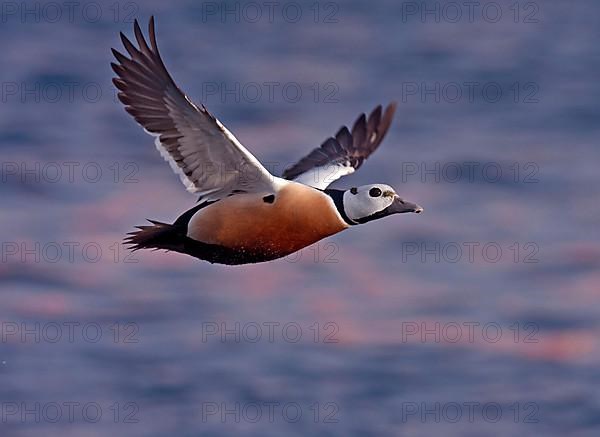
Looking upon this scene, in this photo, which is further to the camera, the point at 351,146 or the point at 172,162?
the point at 351,146

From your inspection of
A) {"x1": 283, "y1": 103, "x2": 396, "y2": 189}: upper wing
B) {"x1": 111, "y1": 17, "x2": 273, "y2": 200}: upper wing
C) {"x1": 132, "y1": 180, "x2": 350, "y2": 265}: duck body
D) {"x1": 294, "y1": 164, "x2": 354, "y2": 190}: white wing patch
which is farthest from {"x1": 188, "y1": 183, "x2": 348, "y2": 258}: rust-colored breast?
{"x1": 283, "y1": 103, "x2": 396, "y2": 189}: upper wing

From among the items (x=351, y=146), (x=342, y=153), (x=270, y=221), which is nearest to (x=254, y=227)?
(x=270, y=221)

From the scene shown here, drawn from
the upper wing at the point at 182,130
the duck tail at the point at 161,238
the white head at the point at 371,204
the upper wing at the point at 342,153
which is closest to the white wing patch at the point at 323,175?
the upper wing at the point at 342,153

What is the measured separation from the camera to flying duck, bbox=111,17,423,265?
29.5ft

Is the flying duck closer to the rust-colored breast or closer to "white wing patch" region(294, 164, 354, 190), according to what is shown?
the rust-colored breast

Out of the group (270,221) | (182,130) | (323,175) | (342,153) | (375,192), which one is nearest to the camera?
(182,130)

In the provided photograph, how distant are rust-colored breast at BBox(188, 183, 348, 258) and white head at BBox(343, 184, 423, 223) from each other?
0.30 ft

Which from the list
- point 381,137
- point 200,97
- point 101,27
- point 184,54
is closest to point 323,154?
point 381,137

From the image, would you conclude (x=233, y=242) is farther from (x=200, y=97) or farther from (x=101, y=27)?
(x=101, y=27)

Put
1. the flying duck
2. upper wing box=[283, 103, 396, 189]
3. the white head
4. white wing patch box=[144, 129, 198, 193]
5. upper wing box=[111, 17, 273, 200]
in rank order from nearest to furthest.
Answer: upper wing box=[111, 17, 273, 200] < the flying duck < white wing patch box=[144, 129, 198, 193] < the white head < upper wing box=[283, 103, 396, 189]

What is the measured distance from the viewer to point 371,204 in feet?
30.5

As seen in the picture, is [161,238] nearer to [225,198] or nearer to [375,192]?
[225,198]

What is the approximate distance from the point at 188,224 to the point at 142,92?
33.3 inches

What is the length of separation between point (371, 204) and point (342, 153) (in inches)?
82.1
